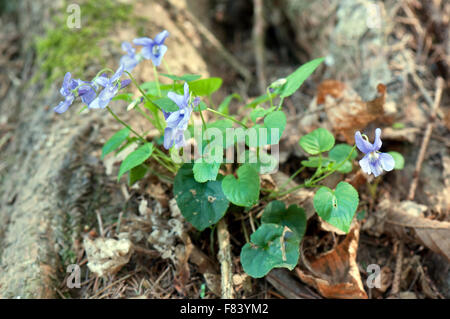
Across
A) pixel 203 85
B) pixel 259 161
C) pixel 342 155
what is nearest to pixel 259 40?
pixel 203 85

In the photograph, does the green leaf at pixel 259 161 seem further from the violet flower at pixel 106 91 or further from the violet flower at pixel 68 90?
the violet flower at pixel 68 90

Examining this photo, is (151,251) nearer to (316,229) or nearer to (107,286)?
(107,286)

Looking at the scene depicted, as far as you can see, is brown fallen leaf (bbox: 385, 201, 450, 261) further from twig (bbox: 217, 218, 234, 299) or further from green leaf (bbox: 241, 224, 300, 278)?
twig (bbox: 217, 218, 234, 299)

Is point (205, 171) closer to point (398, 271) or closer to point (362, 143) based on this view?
point (362, 143)

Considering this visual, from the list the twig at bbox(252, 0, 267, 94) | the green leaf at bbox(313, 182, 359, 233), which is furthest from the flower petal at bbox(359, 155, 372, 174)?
the twig at bbox(252, 0, 267, 94)

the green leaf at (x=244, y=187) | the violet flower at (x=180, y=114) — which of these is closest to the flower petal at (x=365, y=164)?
the green leaf at (x=244, y=187)
